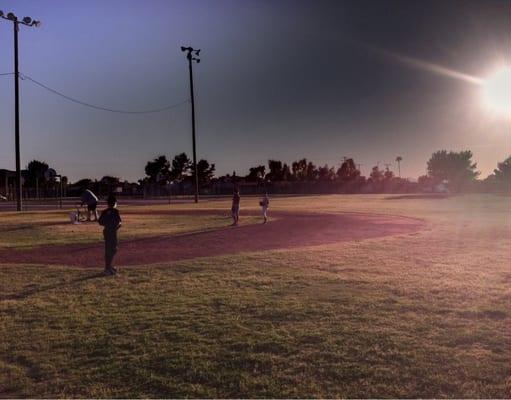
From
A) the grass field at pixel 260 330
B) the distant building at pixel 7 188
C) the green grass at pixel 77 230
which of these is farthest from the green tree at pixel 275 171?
the grass field at pixel 260 330

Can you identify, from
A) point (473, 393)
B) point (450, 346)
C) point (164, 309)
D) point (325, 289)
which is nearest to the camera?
point (473, 393)

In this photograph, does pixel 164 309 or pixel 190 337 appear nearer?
pixel 190 337

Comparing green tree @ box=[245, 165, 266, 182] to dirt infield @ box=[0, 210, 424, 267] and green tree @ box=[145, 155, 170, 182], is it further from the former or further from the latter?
dirt infield @ box=[0, 210, 424, 267]

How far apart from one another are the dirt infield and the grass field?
5.63ft

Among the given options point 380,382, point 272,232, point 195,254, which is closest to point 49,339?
point 380,382

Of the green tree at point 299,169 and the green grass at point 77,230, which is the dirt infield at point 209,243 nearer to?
the green grass at point 77,230

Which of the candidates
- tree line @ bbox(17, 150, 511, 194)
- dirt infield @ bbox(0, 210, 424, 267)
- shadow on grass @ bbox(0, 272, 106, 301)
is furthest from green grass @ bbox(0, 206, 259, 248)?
tree line @ bbox(17, 150, 511, 194)

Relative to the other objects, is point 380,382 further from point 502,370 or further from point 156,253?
point 156,253

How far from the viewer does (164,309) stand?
23.9ft

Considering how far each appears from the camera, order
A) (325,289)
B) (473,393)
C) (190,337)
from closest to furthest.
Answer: (473,393), (190,337), (325,289)

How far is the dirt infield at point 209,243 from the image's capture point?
12820 millimetres

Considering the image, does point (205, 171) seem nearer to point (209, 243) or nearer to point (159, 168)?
point (159, 168)

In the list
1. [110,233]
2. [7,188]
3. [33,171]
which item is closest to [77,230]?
[110,233]

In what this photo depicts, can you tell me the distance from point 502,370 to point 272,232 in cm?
1488
